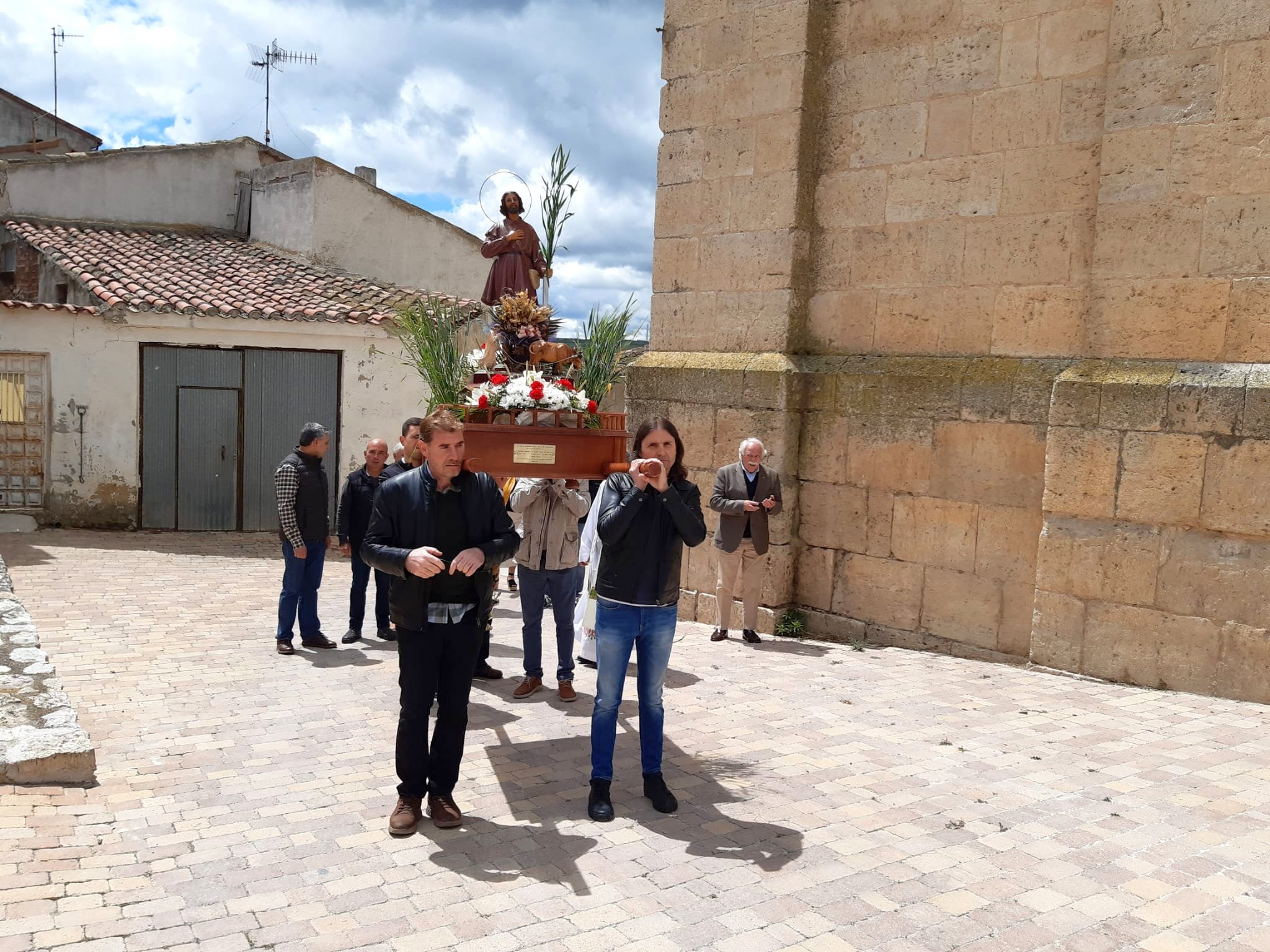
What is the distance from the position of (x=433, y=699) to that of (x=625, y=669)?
87 centimetres

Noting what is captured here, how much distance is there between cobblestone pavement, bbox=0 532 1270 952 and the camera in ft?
11.9

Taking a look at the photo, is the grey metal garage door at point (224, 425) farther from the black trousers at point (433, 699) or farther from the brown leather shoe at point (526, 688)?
the black trousers at point (433, 699)

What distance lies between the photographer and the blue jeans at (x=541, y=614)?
6691 millimetres

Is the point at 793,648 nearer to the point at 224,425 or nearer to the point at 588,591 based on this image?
the point at 588,591

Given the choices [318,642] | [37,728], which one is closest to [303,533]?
[318,642]

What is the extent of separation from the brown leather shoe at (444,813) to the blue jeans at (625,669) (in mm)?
629

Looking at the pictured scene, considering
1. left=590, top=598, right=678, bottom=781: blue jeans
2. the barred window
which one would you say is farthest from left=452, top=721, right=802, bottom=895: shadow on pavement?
the barred window

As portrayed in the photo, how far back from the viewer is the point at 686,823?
4555 mm

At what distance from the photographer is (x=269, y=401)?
15.4 metres

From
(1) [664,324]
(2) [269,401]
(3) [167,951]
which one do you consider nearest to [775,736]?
(3) [167,951]

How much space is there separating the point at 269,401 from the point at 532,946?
13.3 metres

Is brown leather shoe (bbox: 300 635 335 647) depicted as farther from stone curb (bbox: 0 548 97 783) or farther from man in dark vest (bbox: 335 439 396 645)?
stone curb (bbox: 0 548 97 783)

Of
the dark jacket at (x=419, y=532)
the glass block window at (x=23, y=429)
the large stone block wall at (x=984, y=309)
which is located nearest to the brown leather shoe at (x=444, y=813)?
the dark jacket at (x=419, y=532)

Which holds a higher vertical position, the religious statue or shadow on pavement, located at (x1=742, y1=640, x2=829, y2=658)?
the religious statue
